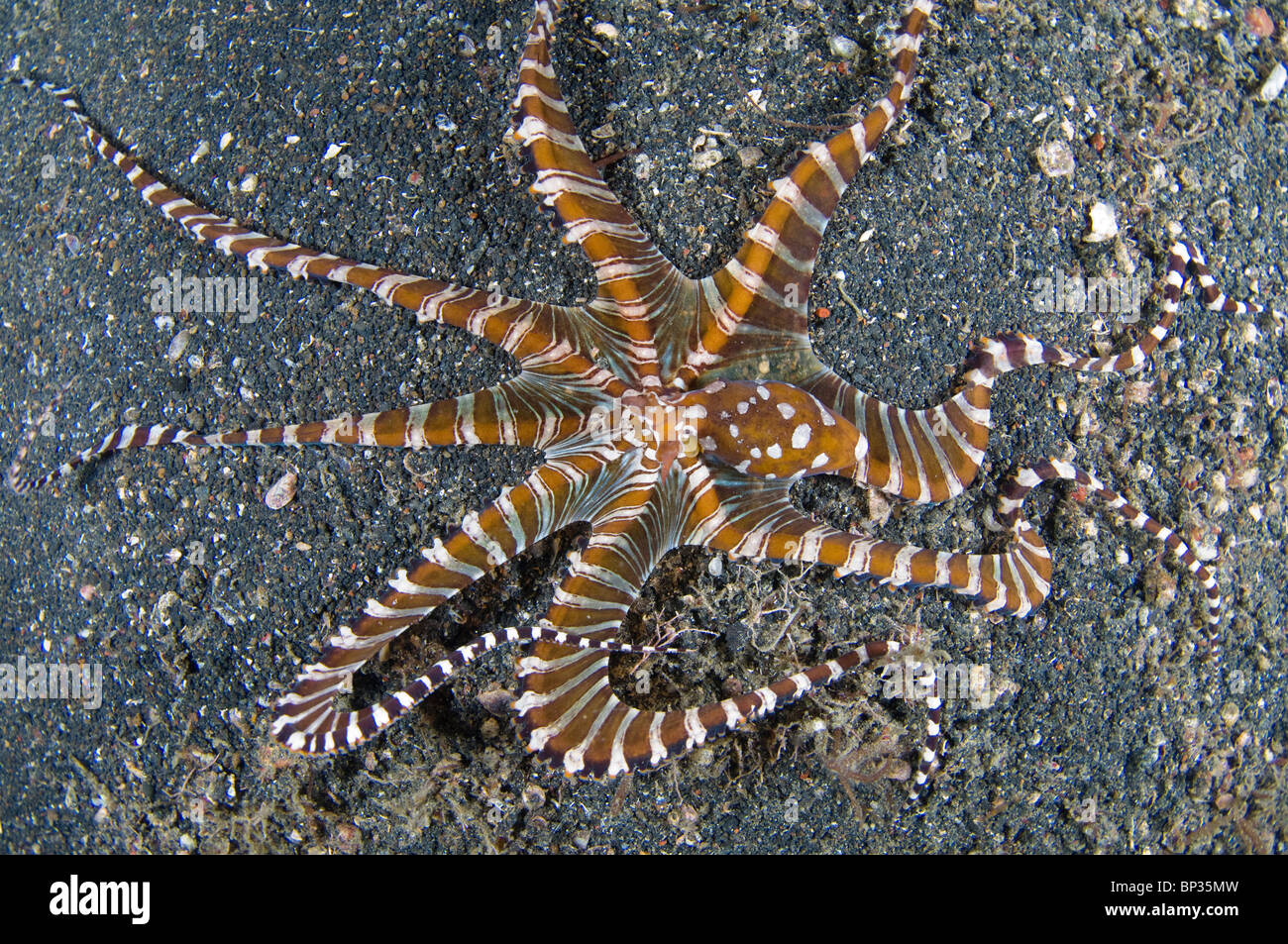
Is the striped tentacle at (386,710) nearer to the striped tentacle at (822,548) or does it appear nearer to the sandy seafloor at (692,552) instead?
the sandy seafloor at (692,552)

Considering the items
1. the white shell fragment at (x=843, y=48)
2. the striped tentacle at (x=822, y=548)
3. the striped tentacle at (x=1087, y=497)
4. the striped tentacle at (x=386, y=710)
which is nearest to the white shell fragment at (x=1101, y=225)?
the striped tentacle at (x=1087, y=497)

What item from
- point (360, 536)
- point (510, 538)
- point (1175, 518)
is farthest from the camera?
point (1175, 518)

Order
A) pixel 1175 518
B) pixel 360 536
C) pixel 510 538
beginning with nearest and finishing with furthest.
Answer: pixel 510 538
pixel 360 536
pixel 1175 518

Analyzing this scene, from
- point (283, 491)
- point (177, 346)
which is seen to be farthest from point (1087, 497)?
point (177, 346)

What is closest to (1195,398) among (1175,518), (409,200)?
(1175,518)

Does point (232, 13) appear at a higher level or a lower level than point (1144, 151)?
higher

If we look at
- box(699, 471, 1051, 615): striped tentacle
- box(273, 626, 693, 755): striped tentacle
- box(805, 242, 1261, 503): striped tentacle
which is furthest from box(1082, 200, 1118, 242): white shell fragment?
box(273, 626, 693, 755): striped tentacle

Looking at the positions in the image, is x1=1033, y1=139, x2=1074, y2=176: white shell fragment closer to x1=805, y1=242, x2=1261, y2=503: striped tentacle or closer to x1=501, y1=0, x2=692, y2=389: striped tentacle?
x1=805, y1=242, x2=1261, y2=503: striped tentacle
